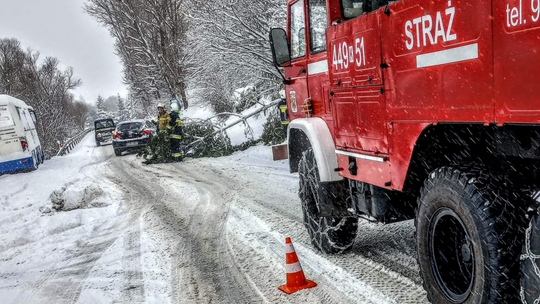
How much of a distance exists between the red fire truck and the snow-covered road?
593 mm

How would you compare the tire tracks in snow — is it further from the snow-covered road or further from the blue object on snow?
the blue object on snow

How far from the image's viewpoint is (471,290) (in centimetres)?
295

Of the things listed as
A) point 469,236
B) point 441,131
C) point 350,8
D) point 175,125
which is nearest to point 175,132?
point 175,125

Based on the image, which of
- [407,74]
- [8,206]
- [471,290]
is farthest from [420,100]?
[8,206]

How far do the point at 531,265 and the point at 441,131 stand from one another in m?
1.07

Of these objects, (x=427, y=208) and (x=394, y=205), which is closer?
(x=427, y=208)

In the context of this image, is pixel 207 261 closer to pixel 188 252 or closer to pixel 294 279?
pixel 188 252

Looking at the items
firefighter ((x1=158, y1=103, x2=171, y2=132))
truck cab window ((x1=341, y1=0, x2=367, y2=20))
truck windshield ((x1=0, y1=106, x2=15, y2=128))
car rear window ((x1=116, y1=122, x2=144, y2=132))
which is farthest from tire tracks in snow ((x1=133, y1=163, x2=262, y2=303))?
car rear window ((x1=116, y1=122, x2=144, y2=132))

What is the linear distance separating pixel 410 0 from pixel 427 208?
51.9 inches

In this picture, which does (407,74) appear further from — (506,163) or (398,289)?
(398,289)

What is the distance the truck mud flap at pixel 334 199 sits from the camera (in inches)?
192

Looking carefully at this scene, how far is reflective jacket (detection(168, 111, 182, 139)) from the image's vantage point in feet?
54.2

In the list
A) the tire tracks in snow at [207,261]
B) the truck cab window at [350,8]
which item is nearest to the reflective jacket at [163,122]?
the tire tracks in snow at [207,261]

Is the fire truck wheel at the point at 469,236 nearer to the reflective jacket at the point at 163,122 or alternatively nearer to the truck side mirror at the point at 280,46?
the truck side mirror at the point at 280,46
